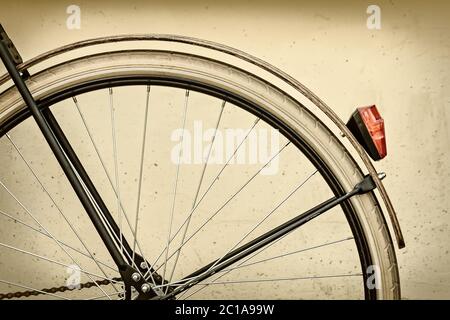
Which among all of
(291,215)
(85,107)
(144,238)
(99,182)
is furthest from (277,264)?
(85,107)

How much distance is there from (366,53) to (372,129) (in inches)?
16.6

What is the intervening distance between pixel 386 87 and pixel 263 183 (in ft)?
1.06

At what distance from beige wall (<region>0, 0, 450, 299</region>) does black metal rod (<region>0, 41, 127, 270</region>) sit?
355mm

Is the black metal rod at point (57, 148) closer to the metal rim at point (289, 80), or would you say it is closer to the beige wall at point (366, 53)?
the metal rim at point (289, 80)

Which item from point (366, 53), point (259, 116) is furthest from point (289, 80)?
point (366, 53)

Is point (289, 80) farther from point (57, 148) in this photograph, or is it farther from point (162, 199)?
point (162, 199)

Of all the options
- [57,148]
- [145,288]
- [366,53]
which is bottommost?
[145,288]

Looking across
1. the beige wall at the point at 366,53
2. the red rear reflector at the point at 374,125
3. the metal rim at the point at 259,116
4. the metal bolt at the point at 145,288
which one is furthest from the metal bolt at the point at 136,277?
the beige wall at the point at 366,53

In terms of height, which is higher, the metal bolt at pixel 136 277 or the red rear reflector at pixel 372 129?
the red rear reflector at pixel 372 129

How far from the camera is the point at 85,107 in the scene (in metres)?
1.05

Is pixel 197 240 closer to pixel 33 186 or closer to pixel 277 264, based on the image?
pixel 277 264

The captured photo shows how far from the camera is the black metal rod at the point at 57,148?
683 millimetres

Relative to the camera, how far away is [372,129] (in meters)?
0.68

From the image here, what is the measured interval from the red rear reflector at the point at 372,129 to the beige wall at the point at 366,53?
38 cm
